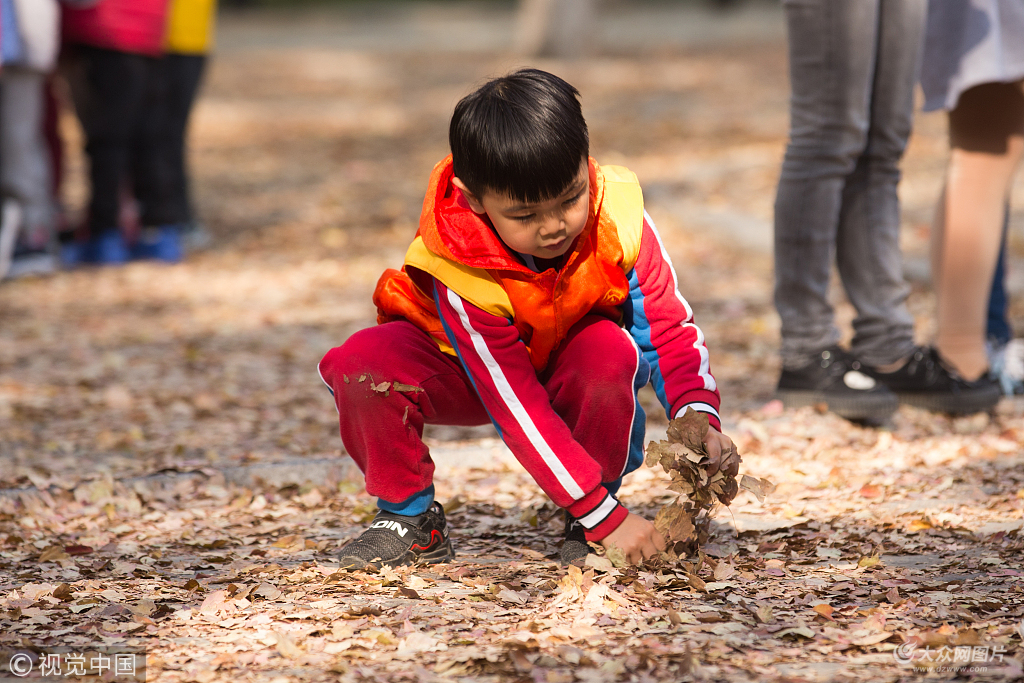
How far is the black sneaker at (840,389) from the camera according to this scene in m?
3.55

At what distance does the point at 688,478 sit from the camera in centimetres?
250

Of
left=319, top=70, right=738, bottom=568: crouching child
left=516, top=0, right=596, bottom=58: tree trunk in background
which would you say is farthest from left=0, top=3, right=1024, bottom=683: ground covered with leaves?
left=516, top=0, right=596, bottom=58: tree trunk in background

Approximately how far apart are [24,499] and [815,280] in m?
2.54

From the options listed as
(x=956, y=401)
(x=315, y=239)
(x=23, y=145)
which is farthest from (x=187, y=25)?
(x=956, y=401)

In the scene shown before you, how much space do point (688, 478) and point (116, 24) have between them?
15.9ft

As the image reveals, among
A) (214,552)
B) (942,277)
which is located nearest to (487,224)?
(214,552)

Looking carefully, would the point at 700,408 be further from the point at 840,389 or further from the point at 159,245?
the point at 159,245

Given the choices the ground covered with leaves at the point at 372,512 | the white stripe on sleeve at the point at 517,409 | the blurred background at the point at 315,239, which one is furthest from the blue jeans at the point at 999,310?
the white stripe on sleeve at the point at 517,409

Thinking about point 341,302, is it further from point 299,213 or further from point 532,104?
point 532,104

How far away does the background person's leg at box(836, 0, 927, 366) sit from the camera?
11.5 ft

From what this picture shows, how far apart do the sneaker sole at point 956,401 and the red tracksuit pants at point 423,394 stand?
1540 millimetres

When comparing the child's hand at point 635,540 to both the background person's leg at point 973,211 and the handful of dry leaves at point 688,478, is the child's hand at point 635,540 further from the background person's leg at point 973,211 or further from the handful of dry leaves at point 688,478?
the background person's leg at point 973,211

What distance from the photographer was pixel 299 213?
818 cm

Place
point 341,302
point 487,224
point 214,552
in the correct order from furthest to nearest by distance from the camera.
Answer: point 341,302, point 214,552, point 487,224
